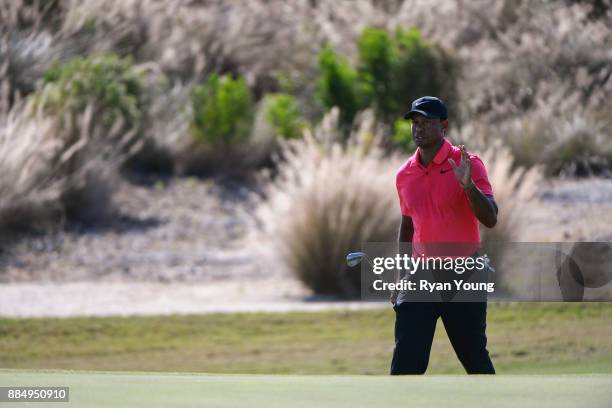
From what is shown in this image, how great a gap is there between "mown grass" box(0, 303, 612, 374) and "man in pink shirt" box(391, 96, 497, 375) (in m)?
3.78

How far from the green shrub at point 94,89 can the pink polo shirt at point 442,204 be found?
12360 millimetres

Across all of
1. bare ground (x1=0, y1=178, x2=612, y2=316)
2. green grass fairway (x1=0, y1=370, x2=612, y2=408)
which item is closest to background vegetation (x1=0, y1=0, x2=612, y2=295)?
bare ground (x1=0, y1=178, x2=612, y2=316)

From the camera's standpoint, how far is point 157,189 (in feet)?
62.6

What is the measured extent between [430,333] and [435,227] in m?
0.51

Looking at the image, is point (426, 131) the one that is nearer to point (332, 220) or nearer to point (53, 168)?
point (332, 220)

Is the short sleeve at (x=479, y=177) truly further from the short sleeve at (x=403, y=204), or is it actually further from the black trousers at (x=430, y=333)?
the black trousers at (x=430, y=333)

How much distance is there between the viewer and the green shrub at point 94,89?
17969mm

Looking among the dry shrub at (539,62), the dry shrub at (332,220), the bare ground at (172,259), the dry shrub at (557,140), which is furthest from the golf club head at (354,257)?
the dry shrub at (539,62)

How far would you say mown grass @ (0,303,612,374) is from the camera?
10.5 metres

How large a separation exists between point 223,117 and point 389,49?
2.84 metres

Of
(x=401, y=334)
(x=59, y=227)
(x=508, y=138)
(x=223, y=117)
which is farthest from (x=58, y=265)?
(x=401, y=334)

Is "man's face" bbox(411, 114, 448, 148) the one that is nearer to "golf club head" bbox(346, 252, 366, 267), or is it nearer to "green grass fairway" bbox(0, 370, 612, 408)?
"golf club head" bbox(346, 252, 366, 267)

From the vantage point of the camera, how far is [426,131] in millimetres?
5895

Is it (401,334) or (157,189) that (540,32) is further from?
(401,334)
